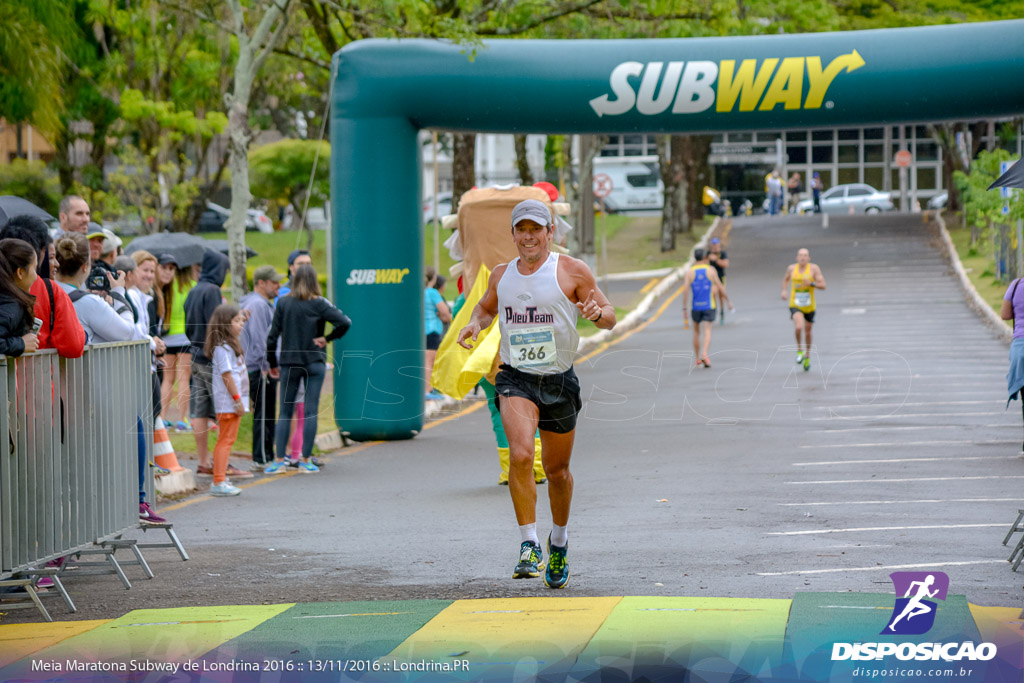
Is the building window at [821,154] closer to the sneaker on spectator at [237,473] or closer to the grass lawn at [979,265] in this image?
the grass lawn at [979,265]

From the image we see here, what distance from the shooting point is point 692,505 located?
967 centimetres

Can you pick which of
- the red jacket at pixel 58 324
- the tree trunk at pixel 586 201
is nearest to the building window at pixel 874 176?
the tree trunk at pixel 586 201

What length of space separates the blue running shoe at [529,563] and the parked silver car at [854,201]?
50.3m

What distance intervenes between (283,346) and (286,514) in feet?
8.14

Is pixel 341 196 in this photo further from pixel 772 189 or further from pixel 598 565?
pixel 772 189

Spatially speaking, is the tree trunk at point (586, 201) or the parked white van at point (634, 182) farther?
the parked white van at point (634, 182)

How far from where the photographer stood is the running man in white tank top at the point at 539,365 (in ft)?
23.2

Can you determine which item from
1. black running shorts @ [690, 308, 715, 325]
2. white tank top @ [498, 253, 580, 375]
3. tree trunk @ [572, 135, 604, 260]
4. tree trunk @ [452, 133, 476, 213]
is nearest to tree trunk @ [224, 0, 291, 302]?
black running shorts @ [690, 308, 715, 325]

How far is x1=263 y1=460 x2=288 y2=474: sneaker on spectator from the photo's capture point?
12.3 metres

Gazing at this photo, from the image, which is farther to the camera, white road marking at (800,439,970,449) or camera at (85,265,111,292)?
white road marking at (800,439,970,449)

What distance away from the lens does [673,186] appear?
42531mm

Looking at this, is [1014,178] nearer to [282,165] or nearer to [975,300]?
[975,300]

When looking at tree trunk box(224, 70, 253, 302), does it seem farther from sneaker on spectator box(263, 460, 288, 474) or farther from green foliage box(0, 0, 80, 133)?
sneaker on spectator box(263, 460, 288, 474)

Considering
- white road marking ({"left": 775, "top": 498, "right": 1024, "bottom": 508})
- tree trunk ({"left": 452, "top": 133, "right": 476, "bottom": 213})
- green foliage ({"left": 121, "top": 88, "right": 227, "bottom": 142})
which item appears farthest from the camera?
green foliage ({"left": 121, "top": 88, "right": 227, "bottom": 142})
